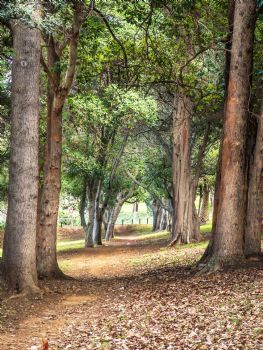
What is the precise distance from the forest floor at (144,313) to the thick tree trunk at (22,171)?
70 cm

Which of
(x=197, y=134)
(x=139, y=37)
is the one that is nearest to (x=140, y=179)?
(x=197, y=134)

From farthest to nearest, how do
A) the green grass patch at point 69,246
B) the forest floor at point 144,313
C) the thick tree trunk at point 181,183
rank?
1. the green grass patch at point 69,246
2. the thick tree trunk at point 181,183
3. the forest floor at point 144,313

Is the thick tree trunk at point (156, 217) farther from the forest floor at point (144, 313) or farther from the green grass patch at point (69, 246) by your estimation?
the forest floor at point (144, 313)

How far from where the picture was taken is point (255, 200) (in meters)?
13.4

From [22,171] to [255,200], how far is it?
6448 mm

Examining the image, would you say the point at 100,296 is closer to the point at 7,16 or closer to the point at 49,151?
the point at 49,151

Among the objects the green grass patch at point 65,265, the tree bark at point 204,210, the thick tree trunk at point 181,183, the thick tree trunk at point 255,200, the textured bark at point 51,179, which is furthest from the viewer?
the tree bark at point 204,210

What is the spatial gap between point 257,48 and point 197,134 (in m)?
14.9

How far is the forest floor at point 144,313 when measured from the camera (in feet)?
23.3

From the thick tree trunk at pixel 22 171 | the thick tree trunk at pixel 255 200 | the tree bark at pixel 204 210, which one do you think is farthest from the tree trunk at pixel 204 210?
the thick tree trunk at pixel 22 171

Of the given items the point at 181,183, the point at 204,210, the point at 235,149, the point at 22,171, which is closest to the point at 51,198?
the point at 22,171

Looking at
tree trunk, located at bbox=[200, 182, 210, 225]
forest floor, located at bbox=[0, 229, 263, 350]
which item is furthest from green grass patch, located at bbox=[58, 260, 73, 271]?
tree trunk, located at bbox=[200, 182, 210, 225]

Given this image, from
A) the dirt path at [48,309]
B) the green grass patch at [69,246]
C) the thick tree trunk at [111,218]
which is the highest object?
the thick tree trunk at [111,218]

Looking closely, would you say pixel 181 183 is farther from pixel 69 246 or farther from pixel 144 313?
pixel 144 313
